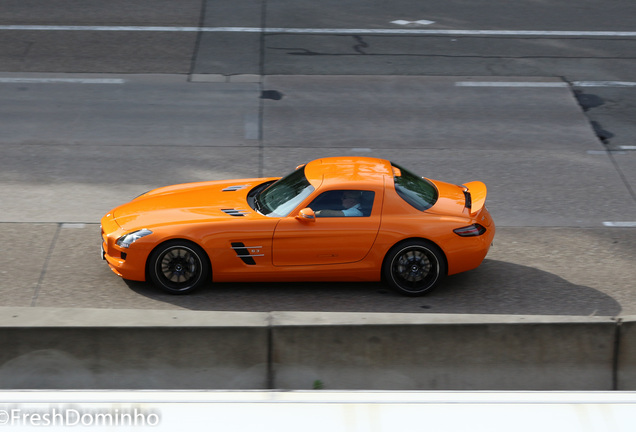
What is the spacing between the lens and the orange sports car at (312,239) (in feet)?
25.4

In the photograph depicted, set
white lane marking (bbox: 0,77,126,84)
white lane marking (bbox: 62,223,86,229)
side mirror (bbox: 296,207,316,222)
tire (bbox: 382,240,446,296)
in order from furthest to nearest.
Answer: white lane marking (bbox: 0,77,126,84) < white lane marking (bbox: 62,223,86,229) < tire (bbox: 382,240,446,296) < side mirror (bbox: 296,207,316,222)

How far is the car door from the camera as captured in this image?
306 inches

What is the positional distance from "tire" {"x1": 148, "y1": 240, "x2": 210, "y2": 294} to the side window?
1.25 metres

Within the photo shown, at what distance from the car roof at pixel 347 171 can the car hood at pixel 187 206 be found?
2.52 feet

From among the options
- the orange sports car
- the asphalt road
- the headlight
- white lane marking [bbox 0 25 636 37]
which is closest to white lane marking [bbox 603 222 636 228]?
the asphalt road

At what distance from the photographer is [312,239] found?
7.77m

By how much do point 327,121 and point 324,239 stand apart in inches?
241

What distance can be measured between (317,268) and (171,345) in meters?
2.05

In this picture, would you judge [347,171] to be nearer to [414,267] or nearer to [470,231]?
[414,267]

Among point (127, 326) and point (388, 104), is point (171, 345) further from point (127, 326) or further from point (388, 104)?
point (388, 104)

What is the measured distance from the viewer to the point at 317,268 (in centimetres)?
786

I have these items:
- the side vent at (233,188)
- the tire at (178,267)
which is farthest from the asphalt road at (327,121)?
the side vent at (233,188)

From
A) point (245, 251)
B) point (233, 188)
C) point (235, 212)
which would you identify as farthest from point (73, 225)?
point (245, 251)

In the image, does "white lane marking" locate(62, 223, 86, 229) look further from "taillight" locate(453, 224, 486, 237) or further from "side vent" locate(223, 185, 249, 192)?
"taillight" locate(453, 224, 486, 237)
